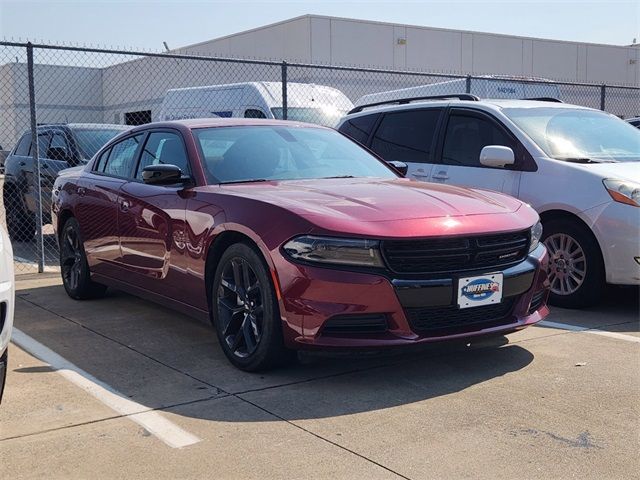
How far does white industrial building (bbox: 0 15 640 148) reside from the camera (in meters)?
→ 25.9

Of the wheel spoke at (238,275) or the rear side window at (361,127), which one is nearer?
the wheel spoke at (238,275)

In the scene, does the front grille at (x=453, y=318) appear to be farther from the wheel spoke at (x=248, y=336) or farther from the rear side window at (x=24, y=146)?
the rear side window at (x=24, y=146)

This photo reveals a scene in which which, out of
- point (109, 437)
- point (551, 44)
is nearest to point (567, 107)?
point (109, 437)

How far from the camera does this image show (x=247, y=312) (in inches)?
176

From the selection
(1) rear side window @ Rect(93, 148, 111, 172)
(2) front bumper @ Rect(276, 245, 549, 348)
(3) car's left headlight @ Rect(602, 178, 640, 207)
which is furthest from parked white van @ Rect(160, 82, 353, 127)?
(2) front bumper @ Rect(276, 245, 549, 348)

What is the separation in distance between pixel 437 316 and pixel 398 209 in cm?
65

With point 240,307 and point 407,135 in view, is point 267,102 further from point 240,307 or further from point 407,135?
point 240,307

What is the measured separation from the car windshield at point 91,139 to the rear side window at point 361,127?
3.52 meters

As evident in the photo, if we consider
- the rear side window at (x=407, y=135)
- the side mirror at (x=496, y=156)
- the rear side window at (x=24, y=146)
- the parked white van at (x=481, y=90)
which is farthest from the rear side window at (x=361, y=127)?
the parked white van at (x=481, y=90)

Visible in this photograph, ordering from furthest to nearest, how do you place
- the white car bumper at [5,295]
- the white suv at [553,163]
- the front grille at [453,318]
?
the white suv at [553,163], the front grille at [453,318], the white car bumper at [5,295]

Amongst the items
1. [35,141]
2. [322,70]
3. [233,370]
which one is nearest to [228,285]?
[233,370]

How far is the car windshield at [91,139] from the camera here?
32.8ft

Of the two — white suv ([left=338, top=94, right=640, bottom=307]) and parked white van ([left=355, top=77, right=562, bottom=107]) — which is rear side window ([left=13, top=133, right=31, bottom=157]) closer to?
white suv ([left=338, top=94, right=640, bottom=307])

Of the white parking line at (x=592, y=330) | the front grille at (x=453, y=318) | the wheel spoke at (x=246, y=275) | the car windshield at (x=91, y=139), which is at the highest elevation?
the car windshield at (x=91, y=139)
